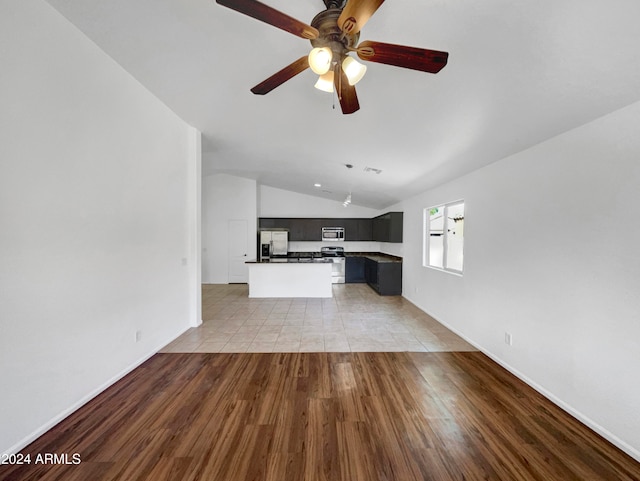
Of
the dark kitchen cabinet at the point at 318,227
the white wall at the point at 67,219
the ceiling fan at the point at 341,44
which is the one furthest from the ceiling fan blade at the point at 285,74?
the dark kitchen cabinet at the point at 318,227

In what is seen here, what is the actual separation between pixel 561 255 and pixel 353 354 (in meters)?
2.25

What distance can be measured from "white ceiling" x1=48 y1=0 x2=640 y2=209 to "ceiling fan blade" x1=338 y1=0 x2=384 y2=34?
400mm

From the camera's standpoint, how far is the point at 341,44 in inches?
55.2

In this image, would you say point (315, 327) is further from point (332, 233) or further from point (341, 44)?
point (332, 233)

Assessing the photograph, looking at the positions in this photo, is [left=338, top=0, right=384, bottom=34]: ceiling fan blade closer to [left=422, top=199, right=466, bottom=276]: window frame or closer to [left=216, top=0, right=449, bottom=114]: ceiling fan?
[left=216, top=0, right=449, bottom=114]: ceiling fan

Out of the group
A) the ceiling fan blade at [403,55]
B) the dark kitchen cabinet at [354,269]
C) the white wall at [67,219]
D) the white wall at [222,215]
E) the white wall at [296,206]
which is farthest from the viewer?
the white wall at [296,206]

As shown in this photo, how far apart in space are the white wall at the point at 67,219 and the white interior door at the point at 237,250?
454 centimetres

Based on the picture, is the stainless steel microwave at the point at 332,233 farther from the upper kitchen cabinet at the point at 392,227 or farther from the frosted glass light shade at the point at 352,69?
the frosted glass light shade at the point at 352,69

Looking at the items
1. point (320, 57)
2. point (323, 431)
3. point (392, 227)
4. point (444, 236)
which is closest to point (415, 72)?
point (320, 57)

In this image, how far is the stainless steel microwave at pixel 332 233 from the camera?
810cm

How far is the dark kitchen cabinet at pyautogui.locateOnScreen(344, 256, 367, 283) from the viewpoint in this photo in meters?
7.66

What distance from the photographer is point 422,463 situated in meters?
1.62

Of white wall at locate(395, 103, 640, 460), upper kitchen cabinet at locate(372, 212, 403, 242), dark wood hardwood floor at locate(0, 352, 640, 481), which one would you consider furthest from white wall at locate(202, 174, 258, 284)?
white wall at locate(395, 103, 640, 460)

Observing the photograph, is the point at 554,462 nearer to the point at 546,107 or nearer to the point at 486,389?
the point at 486,389
